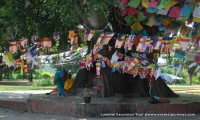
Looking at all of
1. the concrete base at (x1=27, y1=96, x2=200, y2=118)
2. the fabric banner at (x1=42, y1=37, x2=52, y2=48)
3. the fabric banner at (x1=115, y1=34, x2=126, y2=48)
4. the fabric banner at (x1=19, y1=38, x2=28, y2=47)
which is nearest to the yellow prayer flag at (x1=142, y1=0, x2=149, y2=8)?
the fabric banner at (x1=115, y1=34, x2=126, y2=48)

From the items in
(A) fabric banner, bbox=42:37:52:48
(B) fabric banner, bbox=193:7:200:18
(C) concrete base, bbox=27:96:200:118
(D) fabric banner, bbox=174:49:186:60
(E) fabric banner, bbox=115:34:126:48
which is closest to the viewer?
(B) fabric banner, bbox=193:7:200:18

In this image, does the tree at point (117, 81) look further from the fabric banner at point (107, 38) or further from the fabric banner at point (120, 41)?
the fabric banner at point (120, 41)

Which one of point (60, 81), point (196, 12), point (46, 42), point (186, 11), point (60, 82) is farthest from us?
point (60, 81)

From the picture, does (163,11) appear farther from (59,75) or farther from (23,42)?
(59,75)

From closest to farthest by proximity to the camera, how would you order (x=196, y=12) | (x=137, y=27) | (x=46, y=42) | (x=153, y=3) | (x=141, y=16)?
(x=196, y=12), (x=153, y=3), (x=141, y=16), (x=137, y=27), (x=46, y=42)

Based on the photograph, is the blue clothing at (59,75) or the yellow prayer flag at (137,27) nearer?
the yellow prayer flag at (137,27)

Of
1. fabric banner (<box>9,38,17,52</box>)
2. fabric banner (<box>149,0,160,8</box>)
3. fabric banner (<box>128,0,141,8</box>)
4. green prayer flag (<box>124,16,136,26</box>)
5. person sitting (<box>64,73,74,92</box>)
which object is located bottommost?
person sitting (<box>64,73,74,92</box>)

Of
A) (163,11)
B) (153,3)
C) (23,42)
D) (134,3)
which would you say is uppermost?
(134,3)

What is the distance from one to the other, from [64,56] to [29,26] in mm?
1800

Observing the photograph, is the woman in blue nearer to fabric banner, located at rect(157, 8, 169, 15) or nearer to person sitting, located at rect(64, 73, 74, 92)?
person sitting, located at rect(64, 73, 74, 92)

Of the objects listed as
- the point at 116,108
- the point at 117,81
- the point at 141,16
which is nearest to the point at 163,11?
the point at 141,16

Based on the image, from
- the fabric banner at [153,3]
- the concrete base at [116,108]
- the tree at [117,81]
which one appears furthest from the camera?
the tree at [117,81]

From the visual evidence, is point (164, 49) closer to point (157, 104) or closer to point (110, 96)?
point (157, 104)

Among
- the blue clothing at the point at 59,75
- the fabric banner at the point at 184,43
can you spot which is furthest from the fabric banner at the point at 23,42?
the fabric banner at the point at 184,43
